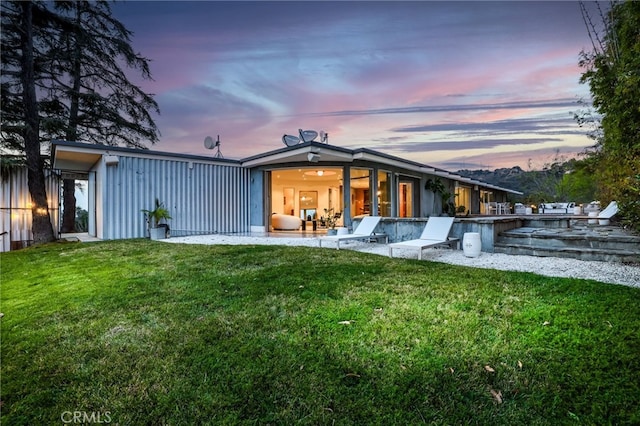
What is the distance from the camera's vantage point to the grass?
1965 mm

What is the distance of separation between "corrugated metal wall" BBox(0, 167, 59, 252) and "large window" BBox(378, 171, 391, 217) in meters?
13.3

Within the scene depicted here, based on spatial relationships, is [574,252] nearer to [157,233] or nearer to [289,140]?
[289,140]

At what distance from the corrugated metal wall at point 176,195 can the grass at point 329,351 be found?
6022 millimetres

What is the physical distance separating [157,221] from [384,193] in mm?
8688

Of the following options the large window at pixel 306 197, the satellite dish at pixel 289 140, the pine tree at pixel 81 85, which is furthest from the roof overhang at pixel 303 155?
the pine tree at pixel 81 85

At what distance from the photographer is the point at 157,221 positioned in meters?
10.2

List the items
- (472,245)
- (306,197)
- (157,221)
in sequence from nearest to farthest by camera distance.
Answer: (472,245) → (157,221) → (306,197)

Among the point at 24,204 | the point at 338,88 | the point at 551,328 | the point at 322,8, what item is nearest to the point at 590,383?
the point at 551,328

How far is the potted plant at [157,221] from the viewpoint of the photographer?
992cm

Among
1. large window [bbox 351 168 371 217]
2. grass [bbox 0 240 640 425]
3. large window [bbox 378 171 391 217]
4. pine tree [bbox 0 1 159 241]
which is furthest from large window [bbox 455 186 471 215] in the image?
pine tree [bbox 0 1 159 241]

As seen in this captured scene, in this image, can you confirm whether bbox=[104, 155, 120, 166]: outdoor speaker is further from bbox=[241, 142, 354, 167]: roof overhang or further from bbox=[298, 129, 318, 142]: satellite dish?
bbox=[298, 129, 318, 142]: satellite dish

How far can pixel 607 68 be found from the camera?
5.80 meters

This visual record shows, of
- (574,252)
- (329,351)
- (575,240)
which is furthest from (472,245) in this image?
(329,351)

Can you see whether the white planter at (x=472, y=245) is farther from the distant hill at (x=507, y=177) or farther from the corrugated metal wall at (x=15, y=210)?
the distant hill at (x=507, y=177)
